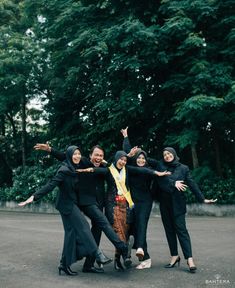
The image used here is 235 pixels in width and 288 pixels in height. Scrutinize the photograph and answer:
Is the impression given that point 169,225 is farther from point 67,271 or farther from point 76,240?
point 67,271

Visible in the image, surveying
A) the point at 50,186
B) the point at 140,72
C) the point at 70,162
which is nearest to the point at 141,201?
the point at 70,162

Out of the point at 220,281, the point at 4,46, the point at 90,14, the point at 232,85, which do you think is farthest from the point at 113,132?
the point at 220,281

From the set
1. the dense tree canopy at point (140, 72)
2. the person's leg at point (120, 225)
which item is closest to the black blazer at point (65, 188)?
the person's leg at point (120, 225)

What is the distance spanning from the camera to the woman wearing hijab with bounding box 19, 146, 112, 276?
6.44 metres

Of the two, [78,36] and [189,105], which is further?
[78,36]

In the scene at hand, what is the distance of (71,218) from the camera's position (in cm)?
657

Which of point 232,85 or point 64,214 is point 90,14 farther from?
point 64,214

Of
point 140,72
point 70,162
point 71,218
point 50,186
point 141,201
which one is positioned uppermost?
point 140,72

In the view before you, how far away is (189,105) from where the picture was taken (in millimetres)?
13867

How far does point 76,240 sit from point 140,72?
11876 mm

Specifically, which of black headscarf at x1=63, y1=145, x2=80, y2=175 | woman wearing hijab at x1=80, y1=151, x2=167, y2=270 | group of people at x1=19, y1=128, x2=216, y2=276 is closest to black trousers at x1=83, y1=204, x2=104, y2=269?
group of people at x1=19, y1=128, x2=216, y2=276

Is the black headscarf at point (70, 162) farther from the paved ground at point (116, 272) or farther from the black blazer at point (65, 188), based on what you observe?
the paved ground at point (116, 272)

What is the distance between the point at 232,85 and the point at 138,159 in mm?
8001

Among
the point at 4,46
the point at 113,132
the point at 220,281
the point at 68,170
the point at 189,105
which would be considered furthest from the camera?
the point at 4,46
